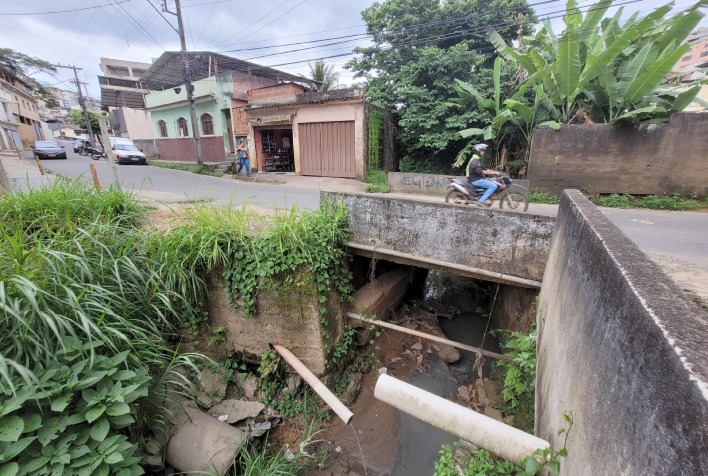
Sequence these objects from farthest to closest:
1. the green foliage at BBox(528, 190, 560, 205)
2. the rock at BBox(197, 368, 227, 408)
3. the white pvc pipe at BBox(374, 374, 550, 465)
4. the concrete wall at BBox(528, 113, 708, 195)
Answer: the green foliage at BBox(528, 190, 560, 205)
the concrete wall at BBox(528, 113, 708, 195)
the rock at BBox(197, 368, 227, 408)
the white pvc pipe at BBox(374, 374, 550, 465)

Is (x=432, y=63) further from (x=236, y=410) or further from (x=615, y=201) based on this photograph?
(x=236, y=410)

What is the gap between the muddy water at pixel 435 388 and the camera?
4.32 metres

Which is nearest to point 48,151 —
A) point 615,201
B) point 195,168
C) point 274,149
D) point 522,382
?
point 195,168

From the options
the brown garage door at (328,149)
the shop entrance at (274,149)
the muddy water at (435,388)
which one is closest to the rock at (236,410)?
the muddy water at (435,388)

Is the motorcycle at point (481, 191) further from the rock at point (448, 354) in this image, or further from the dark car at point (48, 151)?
the dark car at point (48, 151)

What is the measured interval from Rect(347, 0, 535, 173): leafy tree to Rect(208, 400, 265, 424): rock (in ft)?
→ 35.7

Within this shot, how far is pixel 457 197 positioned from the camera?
6.42m

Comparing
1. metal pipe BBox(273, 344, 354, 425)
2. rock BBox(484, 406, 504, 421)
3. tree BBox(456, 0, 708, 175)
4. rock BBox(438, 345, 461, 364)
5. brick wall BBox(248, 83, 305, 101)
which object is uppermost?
brick wall BBox(248, 83, 305, 101)

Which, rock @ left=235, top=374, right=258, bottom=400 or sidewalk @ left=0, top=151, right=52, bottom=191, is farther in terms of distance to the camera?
sidewalk @ left=0, top=151, right=52, bottom=191

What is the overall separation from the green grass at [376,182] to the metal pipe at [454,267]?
5.85m

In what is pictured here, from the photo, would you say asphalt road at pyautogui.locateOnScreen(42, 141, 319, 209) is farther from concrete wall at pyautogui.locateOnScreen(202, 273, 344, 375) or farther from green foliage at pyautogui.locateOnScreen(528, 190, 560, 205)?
green foliage at pyautogui.locateOnScreen(528, 190, 560, 205)

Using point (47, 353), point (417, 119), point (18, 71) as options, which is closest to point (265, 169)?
point (417, 119)

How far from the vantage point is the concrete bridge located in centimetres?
84

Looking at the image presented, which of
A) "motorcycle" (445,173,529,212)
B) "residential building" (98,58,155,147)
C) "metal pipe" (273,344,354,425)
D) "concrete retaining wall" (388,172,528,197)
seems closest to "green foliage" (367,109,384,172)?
"concrete retaining wall" (388,172,528,197)
